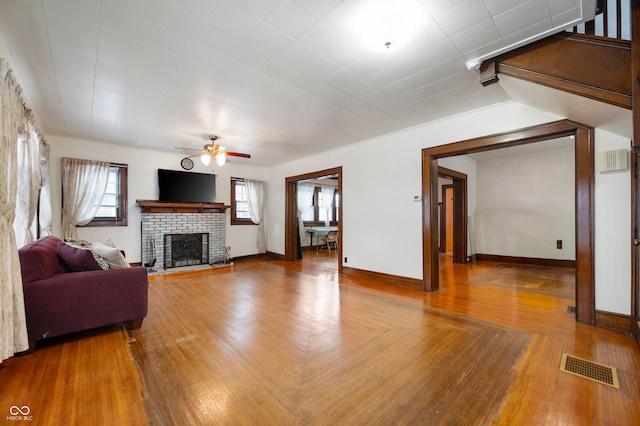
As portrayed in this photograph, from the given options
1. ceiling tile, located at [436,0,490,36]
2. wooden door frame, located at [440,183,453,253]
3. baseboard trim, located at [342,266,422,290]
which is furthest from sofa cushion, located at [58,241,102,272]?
wooden door frame, located at [440,183,453,253]

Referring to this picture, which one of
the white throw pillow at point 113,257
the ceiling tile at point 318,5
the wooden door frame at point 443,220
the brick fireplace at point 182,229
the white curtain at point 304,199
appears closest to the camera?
the ceiling tile at point 318,5

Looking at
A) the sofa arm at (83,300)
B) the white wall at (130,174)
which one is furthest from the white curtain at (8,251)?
the white wall at (130,174)

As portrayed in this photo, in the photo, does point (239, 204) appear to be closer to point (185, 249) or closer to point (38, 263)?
point (185, 249)

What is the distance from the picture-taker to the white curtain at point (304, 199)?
9.22 m

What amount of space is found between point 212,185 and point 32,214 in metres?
3.57

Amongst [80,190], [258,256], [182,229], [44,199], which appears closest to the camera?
[44,199]

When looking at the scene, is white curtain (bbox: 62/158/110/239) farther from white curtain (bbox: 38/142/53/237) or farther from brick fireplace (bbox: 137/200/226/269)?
brick fireplace (bbox: 137/200/226/269)

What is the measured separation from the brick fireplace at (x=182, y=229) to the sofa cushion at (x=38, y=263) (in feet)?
10.5

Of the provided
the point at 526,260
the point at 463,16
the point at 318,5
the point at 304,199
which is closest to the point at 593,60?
the point at 463,16

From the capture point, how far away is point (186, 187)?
6309 mm

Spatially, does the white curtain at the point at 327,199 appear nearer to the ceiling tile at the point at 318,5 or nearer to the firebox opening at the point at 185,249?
the firebox opening at the point at 185,249

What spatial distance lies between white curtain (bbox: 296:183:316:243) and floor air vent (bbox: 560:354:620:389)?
7.55 m

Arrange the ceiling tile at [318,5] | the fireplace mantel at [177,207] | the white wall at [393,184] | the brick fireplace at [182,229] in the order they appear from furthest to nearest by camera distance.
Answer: the brick fireplace at [182,229], the fireplace mantel at [177,207], the white wall at [393,184], the ceiling tile at [318,5]

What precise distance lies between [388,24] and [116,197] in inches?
244
